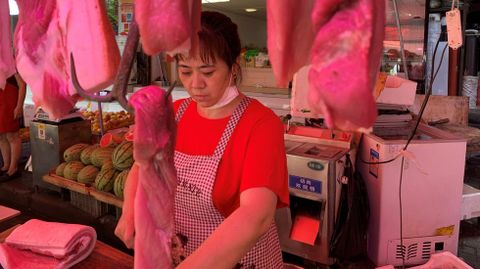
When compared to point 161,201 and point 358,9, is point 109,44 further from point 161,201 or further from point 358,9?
point 358,9

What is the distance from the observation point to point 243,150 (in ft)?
5.22

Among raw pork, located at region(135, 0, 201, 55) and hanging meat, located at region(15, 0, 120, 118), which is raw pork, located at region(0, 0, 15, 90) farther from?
raw pork, located at region(135, 0, 201, 55)

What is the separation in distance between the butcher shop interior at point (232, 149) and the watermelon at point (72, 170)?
41 millimetres

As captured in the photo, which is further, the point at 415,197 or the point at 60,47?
the point at 415,197

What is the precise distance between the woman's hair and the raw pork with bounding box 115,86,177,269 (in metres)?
0.50

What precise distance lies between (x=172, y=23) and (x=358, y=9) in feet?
1.07

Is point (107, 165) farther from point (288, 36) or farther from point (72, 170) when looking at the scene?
point (288, 36)

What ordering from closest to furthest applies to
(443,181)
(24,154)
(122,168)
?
(443,181)
(122,168)
(24,154)

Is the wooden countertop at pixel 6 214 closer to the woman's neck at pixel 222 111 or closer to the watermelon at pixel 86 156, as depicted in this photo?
the woman's neck at pixel 222 111

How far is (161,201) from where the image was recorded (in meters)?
0.95

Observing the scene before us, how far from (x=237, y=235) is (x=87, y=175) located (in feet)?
11.0

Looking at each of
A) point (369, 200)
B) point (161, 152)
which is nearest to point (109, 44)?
point (161, 152)

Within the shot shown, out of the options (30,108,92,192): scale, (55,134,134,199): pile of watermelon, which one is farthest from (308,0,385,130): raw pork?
(30,108,92,192): scale

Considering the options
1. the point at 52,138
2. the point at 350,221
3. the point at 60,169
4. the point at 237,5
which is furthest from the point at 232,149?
the point at 237,5
